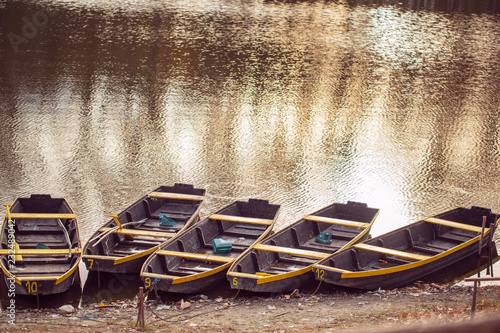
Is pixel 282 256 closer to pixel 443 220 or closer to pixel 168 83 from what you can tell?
pixel 443 220

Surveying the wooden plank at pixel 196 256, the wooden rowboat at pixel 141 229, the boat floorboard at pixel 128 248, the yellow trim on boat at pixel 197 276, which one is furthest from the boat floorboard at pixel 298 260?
the boat floorboard at pixel 128 248

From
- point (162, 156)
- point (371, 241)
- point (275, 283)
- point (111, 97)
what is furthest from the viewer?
point (111, 97)

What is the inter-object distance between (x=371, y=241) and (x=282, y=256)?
2345 mm

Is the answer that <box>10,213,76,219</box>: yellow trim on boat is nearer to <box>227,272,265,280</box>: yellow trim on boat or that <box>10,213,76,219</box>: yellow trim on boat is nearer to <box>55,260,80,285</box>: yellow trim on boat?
<box>55,260,80,285</box>: yellow trim on boat

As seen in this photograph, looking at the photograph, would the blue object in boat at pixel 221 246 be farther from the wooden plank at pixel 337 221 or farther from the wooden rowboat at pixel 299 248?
the wooden plank at pixel 337 221

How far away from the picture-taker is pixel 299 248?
15266mm

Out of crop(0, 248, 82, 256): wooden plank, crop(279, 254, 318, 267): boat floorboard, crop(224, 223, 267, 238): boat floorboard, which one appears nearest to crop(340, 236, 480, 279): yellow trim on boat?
crop(279, 254, 318, 267): boat floorboard

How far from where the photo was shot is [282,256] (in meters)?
14.7

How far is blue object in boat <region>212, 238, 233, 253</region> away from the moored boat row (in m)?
0.03

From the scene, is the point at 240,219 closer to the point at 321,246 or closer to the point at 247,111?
the point at 321,246

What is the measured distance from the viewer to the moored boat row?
12914mm

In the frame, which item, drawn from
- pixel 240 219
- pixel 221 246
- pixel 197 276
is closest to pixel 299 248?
pixel 240 219

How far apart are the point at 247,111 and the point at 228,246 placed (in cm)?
1315

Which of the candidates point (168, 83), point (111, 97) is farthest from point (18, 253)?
point (168, 83)
